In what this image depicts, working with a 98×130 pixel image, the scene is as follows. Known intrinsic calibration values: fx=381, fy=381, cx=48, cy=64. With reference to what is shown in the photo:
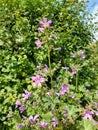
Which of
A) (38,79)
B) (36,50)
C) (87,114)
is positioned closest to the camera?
(87,114)

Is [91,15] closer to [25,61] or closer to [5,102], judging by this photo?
[25,61]

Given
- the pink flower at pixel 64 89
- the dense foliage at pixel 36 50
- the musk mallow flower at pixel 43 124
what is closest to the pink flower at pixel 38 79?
the pink flower at pixel 64 89

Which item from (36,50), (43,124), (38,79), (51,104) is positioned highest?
(36,50)

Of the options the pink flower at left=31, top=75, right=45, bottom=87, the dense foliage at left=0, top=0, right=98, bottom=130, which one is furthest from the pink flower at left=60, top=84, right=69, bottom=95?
the dense foliage at left=0, top=0, right=98, bottom=130

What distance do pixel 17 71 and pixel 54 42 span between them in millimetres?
511

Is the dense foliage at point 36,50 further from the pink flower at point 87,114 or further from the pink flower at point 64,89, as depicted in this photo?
the pink flower at point 87,114

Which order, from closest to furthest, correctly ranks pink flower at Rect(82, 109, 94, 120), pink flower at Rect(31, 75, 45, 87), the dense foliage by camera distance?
pink flower at Rect(82, 109, 94, 120) → pink flower at Rect(31, 75, 45, 87) → the dense foliage

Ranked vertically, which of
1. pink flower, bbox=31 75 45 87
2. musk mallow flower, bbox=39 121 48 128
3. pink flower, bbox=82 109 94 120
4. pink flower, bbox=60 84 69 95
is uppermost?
pink flower, bbox=31 75 45 87

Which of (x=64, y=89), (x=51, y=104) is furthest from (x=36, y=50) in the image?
(x=51, y=104)

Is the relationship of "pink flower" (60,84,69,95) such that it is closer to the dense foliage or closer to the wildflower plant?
the wildflower plant

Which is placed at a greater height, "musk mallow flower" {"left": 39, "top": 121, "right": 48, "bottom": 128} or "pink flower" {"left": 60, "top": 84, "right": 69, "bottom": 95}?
"pink flower" {"left": 60, "top": 84, "right": 69, "bottom": 95}

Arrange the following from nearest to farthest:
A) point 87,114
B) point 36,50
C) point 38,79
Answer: point 87,114
point 38,79
point 36,50

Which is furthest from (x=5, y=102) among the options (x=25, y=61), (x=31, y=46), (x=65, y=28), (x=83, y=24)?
(x=83, y=24)

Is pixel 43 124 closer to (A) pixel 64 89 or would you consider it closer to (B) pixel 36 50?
(A) pixel 64 89
